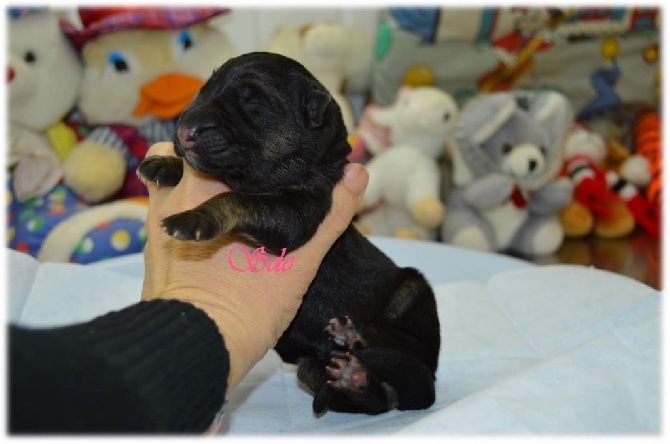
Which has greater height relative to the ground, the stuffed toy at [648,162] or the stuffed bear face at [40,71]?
the stuffed bear face at [40,71]

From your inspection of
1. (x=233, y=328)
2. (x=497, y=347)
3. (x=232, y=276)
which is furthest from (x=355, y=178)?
(x=497, y=347)

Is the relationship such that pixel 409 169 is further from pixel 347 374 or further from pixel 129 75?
pixel 347 374

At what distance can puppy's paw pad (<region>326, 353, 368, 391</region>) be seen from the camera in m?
2.08

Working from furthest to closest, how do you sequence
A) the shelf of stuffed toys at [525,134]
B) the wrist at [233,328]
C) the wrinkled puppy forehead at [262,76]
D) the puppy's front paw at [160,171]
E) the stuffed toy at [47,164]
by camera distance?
the shelf of stuffed toys at [525,134], the stuffed toy at [47,164], the puppy's front paw at [160,171], the wrinkled puppy forehead at [262,76], the wrist at [233,328]

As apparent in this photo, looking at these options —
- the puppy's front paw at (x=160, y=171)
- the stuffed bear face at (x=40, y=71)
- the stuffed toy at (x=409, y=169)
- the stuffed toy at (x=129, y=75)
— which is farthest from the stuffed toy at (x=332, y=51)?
the puppy's front paw at (x=160, y=171)

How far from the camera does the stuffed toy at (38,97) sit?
4012 mm

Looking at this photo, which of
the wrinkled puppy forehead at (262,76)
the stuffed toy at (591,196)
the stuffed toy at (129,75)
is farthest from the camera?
the stuffed toy at (591,196)

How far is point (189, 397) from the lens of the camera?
1.47 metres

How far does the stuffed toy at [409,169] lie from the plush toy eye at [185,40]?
1.27m

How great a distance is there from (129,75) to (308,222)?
2516 millimetres

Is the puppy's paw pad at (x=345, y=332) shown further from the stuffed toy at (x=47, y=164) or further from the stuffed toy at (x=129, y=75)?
the stuffed toy at (x=129, y=75)

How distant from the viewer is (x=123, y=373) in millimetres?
1338

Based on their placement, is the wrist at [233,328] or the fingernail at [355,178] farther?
the fingernail at [355,178]

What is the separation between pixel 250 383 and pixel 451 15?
11.1 feet
